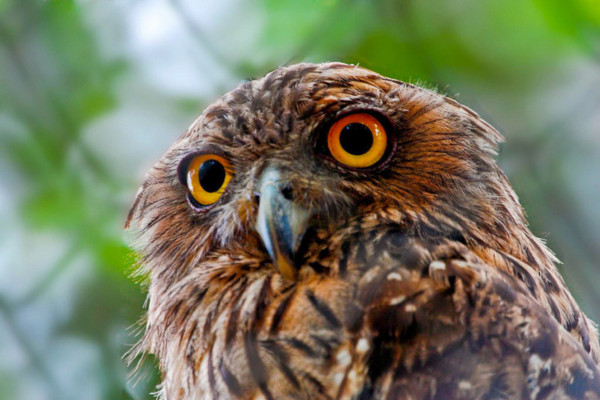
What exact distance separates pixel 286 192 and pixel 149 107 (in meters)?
0.49

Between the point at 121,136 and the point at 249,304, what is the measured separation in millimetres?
573

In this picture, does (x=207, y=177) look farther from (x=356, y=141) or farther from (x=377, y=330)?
(x=377, y=330)

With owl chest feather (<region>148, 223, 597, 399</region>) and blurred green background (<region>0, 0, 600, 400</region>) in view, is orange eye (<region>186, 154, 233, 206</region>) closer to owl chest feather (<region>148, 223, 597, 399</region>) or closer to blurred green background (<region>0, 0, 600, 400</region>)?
blurred green background (<region>0, 0, 600, 400</region>)

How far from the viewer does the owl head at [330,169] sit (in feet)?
4.96

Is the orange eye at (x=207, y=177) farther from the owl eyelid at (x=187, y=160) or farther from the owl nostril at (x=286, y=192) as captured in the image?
the owl nostril at (x=286, y=192)

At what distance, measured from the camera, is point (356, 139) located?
1.54 meters

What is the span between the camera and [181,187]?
1.85 meters

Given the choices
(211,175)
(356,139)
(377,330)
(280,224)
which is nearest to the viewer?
(377,330)

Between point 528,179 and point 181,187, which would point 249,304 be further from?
point 528,179

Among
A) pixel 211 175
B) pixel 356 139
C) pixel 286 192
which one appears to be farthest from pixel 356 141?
pixel 211 175

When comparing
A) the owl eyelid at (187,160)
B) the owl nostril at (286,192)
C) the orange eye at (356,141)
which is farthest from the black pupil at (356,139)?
the owl eyelid at (187,160)

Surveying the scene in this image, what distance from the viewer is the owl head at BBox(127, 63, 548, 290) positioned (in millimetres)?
1511

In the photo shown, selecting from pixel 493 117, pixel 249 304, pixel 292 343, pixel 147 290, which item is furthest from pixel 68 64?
pixel 493 117

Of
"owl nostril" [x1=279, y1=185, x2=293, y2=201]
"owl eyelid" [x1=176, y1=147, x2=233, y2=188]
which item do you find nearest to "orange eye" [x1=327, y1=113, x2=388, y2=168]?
"owl nostril" [x1=279, y1=185, x2=293, y2=201]
